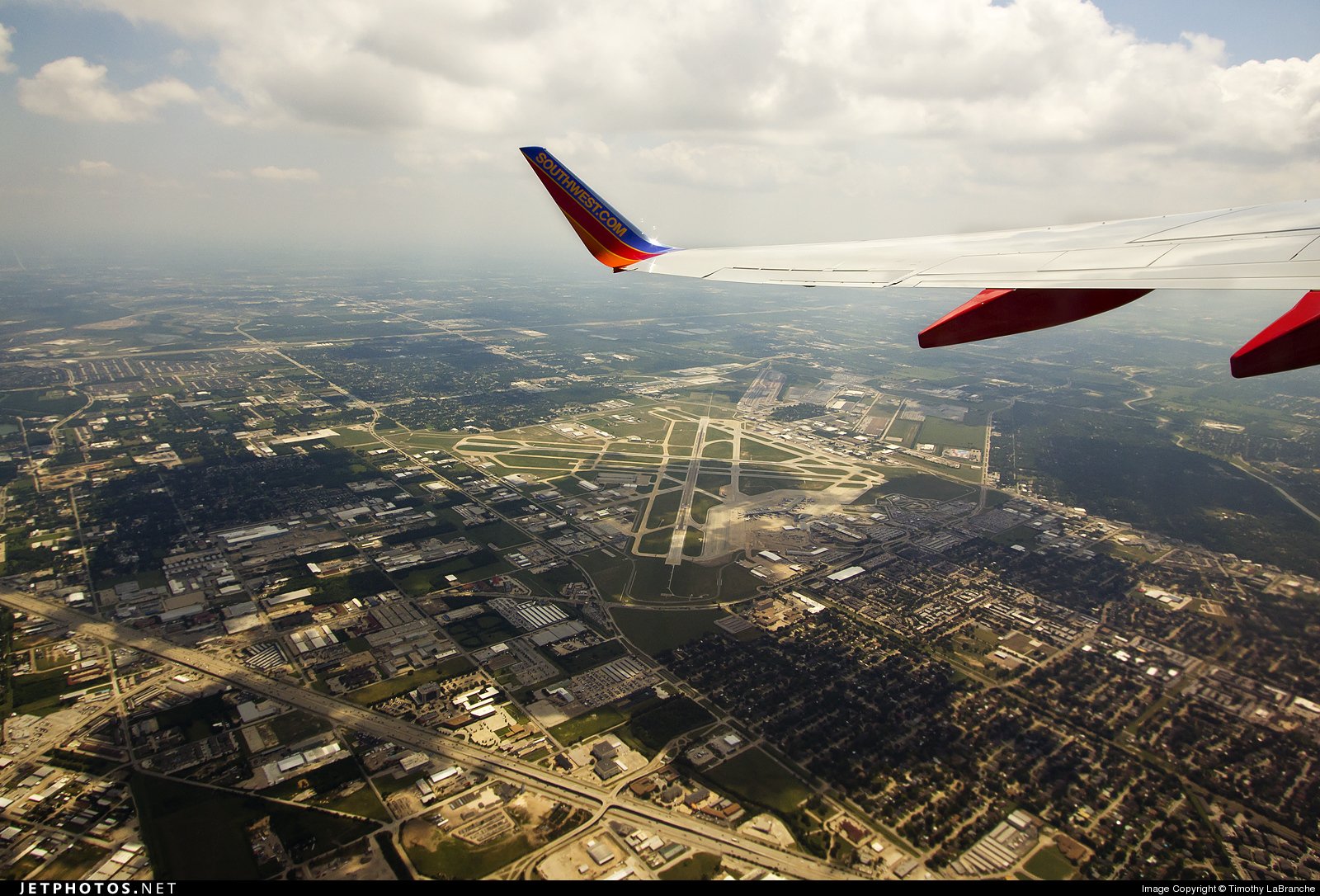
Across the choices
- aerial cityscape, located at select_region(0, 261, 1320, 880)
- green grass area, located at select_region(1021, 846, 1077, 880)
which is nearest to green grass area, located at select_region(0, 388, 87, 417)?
aerial cityscape, located at select_region(0, 261, 1320, 880)

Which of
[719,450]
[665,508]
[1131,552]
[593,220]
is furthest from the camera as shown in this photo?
[719,450]

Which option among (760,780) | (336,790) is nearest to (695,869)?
(760,780)

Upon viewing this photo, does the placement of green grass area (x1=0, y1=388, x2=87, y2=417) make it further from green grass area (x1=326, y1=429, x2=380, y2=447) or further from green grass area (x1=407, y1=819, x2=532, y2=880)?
green grass area (x1=407, y1=819, x2=532, y2=880)

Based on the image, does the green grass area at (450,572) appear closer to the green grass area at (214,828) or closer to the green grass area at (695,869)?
the green grass area at (214,828)

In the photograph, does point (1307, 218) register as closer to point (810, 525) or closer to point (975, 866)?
point (975, 866)

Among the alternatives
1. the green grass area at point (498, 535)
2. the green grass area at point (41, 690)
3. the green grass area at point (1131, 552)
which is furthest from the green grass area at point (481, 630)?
the green grass area at point (1131, 552)

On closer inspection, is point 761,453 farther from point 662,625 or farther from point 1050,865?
point 1050,865

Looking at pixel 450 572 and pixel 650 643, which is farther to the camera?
pixel 450 572
